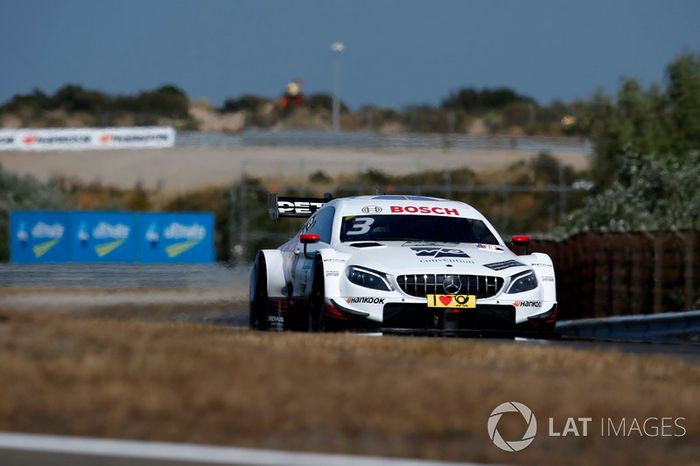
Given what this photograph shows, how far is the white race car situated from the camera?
12188 millimetres

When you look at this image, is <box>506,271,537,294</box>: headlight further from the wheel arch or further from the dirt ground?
the dirt ground

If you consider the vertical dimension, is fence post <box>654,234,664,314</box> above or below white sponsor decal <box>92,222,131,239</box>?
above

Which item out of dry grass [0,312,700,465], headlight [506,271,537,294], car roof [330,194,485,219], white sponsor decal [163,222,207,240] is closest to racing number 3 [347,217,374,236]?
car roof [330,194,485,219]

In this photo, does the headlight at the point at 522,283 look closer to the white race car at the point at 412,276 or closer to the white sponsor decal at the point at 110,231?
the white race car at the point at 412,276

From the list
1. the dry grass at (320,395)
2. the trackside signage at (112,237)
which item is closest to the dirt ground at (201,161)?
the trackside signage at (112,237)

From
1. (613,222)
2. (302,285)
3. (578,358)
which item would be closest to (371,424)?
(578,358)

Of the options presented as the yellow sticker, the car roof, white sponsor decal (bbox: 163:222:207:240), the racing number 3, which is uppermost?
the car roof

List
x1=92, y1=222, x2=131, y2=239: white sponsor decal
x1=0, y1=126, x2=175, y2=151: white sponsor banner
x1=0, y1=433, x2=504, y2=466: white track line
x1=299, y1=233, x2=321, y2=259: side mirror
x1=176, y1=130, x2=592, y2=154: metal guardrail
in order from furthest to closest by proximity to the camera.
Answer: x1=0, y1=126, x2=175, y2=151: white sponsor banner → x1=176, y1=130, x2=592, y2=154: metal guardrail → x1=92, y1=222, x2=131, y2=239: white sponsor decal → x1=299, y1=233, x2=321, y2=259: side mirror → x1=0, y1=433, x2=504, y2=466: white track line

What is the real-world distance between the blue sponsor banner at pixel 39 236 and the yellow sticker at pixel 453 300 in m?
27.5

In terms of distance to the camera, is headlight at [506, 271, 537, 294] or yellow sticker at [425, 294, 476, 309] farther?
headlight at [506, 271, 537, 294]

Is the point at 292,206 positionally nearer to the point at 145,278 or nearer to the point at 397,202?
the point at 397,202

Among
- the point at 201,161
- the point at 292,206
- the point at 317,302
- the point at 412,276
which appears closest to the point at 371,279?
the point at 412,276

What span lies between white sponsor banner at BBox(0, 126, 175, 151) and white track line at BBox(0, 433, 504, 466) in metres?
77.3

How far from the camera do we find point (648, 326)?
1639 centimetres
